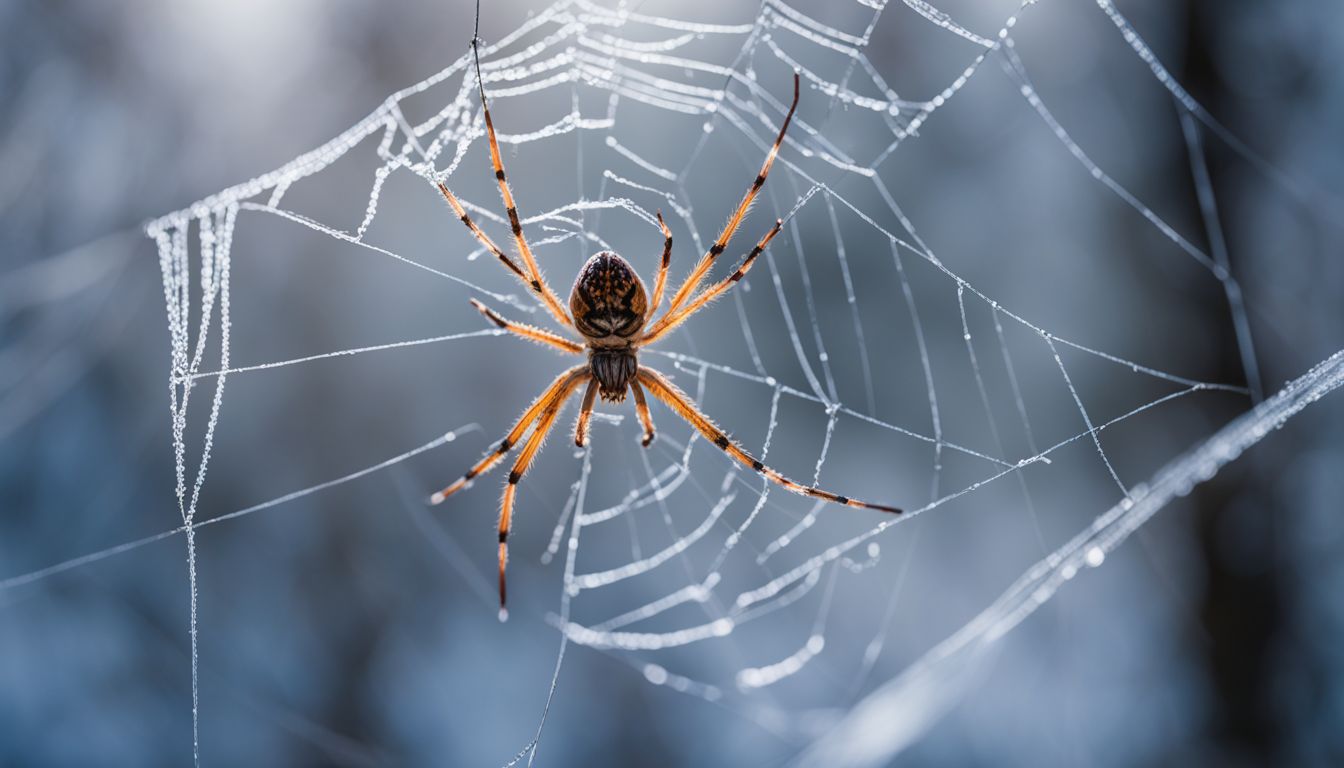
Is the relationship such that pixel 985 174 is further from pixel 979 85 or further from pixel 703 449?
pixel 703 449

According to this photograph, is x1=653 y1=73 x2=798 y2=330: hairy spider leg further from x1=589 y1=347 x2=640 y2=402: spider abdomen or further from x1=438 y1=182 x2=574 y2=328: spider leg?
x1=438 y1=182 x2=574 y2=328: spider leg

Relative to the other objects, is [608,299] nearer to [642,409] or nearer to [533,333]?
[533,333]

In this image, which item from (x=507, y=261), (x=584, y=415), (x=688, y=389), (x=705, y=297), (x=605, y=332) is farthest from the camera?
(x=688, y=389)

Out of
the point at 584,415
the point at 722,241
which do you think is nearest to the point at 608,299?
the point at 722,241

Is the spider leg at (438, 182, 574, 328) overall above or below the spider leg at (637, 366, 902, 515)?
above

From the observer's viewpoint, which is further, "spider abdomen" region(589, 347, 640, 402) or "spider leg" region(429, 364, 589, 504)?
"spider abdomen" region(589, 347, 640, 402)

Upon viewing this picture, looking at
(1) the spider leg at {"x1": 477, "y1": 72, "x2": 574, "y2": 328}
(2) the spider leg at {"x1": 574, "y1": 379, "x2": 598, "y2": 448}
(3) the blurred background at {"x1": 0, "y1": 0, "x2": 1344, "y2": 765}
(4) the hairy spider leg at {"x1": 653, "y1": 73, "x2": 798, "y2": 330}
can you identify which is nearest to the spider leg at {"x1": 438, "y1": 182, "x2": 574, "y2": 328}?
(1) the spider leg at {"x1": 477, "y1": 72, "x2": 574, "y2": 328}

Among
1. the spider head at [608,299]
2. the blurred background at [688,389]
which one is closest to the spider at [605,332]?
the spider head at [608,299]

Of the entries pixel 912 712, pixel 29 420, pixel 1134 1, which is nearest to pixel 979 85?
pixel 1134 1
